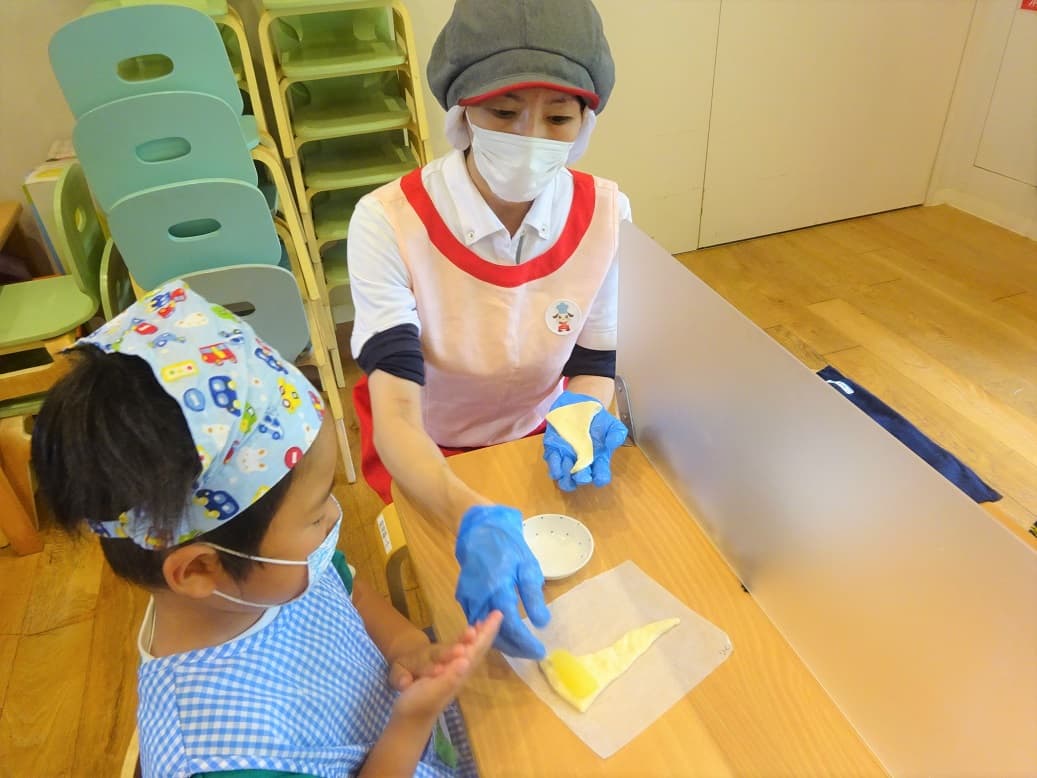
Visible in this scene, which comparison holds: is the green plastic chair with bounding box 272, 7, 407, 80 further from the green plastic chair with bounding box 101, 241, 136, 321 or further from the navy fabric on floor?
the navy fabric on floor

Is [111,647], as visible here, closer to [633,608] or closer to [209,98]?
[209,98]

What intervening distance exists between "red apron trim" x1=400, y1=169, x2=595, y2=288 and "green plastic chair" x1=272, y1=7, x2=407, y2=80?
108cm

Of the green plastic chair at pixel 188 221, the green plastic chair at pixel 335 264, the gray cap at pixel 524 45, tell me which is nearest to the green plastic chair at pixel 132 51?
the green plastic chair at pixel 188 221

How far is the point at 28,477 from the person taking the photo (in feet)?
6.23

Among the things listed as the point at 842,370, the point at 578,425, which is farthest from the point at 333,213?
the point at 842,370

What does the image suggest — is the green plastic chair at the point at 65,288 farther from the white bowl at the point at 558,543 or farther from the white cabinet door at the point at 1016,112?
the white cabinet door at the point at 1016,112

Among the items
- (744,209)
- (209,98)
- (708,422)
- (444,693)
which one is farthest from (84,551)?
(744,209)

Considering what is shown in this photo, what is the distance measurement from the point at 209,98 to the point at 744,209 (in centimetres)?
232

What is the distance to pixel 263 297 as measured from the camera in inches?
65.8

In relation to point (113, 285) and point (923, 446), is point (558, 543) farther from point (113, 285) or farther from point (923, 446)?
point (113, 285)

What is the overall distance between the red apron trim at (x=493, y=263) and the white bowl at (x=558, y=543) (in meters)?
0.41

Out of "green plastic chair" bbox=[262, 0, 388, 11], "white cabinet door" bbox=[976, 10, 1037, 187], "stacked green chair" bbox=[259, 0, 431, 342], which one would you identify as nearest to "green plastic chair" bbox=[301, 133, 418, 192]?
"stacked green chair" bbox=[259, 0, 431, 342]

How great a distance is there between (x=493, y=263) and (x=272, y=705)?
0.70 m

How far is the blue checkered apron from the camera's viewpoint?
0.65 meters
